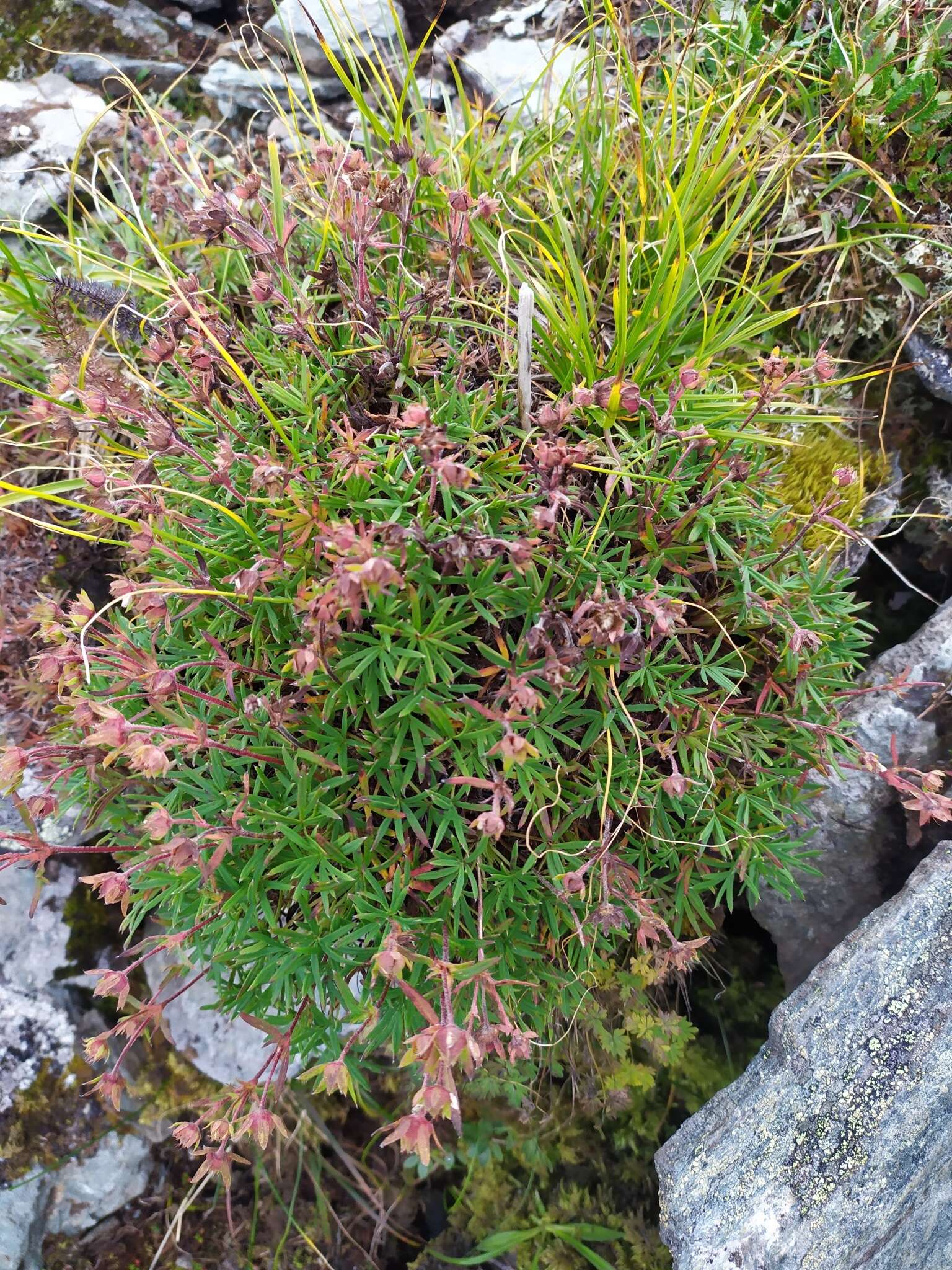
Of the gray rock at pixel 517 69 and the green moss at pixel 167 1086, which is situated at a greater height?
the gray rock at pixel 517 69

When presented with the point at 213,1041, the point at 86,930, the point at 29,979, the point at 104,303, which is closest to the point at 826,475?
the point at 104,303

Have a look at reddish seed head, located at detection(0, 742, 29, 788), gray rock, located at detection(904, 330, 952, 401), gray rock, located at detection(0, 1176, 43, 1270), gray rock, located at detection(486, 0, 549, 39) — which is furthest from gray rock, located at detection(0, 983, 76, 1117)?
gray rock, located at detection(486, 0, 549, 39)

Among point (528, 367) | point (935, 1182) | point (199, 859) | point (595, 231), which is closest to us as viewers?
point (199, 859)

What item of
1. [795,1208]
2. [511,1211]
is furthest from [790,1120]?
[511,1211]

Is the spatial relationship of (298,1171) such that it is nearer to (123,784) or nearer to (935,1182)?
(123,784)

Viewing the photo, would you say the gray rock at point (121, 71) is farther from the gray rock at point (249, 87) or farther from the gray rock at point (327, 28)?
the gray rock at point (327, 28)

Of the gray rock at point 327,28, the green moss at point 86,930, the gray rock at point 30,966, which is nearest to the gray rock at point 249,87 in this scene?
the gray rock at point 327,28

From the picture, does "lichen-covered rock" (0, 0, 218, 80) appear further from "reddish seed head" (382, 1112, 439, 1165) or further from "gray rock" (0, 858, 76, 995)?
"reddish seed head" (382, 1112, 439, 1165)

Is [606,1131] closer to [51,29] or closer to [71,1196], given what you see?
[71,1196]
